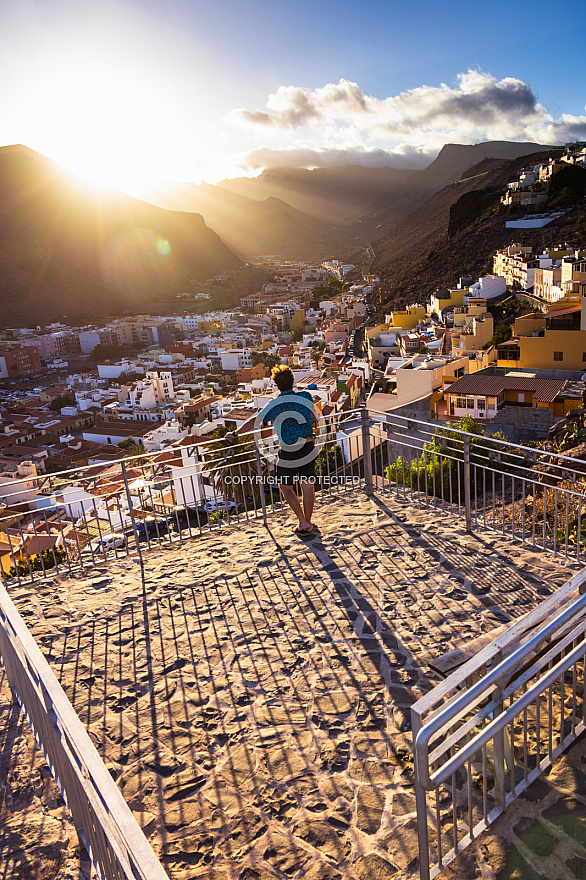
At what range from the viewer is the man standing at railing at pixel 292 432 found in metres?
5.38

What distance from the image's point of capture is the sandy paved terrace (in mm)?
2582

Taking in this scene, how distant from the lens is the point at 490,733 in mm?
2137

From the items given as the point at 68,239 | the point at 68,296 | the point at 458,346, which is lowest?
the point at 458,346

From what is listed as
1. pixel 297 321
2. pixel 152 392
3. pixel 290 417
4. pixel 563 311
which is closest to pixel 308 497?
pixel 290 417

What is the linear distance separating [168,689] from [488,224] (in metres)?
73.5

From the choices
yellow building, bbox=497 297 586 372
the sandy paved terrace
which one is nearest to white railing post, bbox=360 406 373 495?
the sandy paved terrace

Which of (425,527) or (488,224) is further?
(488,224)

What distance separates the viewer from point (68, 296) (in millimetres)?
110188

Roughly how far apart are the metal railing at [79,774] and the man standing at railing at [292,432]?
9.12 feet

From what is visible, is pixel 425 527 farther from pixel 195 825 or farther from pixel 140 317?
pixel 140 317

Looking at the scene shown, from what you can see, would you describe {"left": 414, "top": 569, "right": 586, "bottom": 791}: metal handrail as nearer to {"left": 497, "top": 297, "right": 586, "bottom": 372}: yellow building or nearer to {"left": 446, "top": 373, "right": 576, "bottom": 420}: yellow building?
{"left": 446, "top": 373, "right": 576, "bottom": 420}: yellow building

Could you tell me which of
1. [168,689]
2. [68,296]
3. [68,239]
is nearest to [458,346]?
[168,689]

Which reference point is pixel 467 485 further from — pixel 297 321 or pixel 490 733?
pixel 297 321

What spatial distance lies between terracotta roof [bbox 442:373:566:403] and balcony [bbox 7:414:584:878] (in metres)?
19.9
